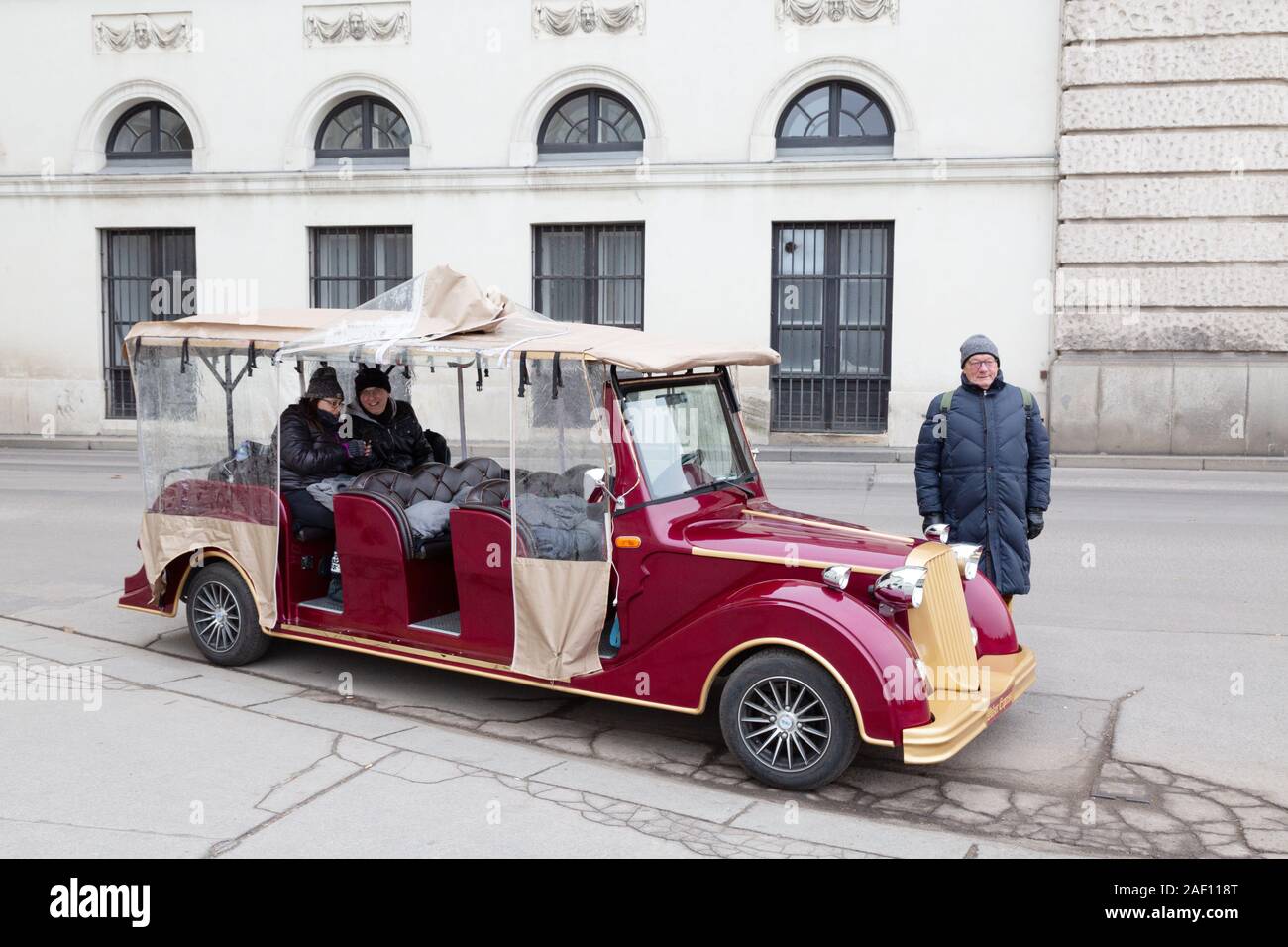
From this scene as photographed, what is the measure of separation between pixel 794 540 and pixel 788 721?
82 centimetres

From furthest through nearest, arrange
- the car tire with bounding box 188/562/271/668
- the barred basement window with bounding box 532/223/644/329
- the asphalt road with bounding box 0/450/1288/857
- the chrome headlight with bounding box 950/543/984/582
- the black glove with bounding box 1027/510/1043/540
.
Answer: the barred basement window with bounding box 532/223/644/329 < the car tire with bounding box 188/562/271/668 < the black glove with bounding box 1027/510/1043/540 < the chrome headlight with bounding box 950/543/984/582 < the asphalt road with bounding box 0/450/1288/857

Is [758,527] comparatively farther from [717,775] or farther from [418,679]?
[418,679]

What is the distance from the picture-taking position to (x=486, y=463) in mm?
7473

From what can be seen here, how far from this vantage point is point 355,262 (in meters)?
21.7

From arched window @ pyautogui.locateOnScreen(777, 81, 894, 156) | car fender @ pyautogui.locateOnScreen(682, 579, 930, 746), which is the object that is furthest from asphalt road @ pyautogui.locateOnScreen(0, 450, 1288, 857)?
arched window @ pyautogui.locateOnScreen(777, 81, 894, 156)

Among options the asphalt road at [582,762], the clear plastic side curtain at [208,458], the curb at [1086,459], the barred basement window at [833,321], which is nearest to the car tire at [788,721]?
Result: the asphalt road at [582,762]

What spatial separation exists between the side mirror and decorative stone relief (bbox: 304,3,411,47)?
56.5ft

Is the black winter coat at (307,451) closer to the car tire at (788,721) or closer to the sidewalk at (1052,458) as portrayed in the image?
the car tire at (788,721)

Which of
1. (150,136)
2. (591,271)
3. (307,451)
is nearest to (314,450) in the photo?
(307,451)

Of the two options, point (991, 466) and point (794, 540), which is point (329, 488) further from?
point (991, 466)

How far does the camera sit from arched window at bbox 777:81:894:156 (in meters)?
19.9

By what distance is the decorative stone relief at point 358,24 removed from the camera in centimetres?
2105

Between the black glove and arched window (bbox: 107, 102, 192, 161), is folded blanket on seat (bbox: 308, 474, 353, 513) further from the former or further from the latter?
arched window (bbox: 107, 102, 192, 161)

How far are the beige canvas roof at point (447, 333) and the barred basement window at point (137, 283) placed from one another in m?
16.4
